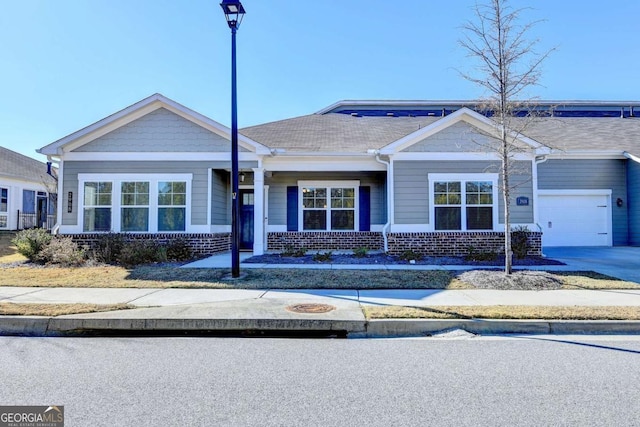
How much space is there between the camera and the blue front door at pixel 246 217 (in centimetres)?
1527

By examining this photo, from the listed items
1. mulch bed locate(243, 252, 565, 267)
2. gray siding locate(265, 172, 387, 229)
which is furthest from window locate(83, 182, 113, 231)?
gray siding locate(265, 172, 387, 229)

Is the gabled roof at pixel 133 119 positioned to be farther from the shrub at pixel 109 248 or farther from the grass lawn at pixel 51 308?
the grass lawn at pixel 51 308

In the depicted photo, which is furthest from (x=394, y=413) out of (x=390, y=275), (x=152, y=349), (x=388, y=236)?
(x=388, y=236)

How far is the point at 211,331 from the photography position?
18.8 feet

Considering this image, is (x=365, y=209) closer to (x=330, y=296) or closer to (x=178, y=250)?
(x=178, y=250)

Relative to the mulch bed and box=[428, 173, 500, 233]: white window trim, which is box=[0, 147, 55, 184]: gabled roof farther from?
box=[428, 173, 500, 233]: white window trim

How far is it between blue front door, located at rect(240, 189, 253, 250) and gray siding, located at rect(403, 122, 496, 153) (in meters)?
6.28

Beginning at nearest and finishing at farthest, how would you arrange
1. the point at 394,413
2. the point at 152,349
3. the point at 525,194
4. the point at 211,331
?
the point at 394,413 → the point at 152,349 → the point at 211,331 → the point at 525,194

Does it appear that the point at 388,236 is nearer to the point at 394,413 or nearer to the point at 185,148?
the point at 185,148

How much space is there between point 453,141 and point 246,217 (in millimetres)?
8037

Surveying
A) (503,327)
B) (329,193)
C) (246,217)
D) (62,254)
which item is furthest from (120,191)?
(503,327)

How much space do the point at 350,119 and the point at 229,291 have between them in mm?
13796

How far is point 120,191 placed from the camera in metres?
13.3

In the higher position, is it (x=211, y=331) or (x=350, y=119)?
(x=350, y=119)
